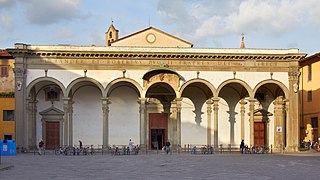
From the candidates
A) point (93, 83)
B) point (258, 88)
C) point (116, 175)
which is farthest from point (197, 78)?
point (116, 175)

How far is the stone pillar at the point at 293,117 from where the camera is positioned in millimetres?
37781

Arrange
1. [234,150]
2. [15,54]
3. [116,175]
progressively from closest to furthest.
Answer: [116,175] → [15,54] → [234,150]

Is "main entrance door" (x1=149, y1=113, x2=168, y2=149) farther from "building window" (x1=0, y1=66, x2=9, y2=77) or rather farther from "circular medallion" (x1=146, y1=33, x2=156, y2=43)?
"building window" (x1=0, y1=66, x2=9, y2=77)

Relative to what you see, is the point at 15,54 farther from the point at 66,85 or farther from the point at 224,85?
the point at 224,85

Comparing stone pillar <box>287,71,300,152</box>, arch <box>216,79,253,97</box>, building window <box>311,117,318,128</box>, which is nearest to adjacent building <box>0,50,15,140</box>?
arch <box>216,79,253,97</box>

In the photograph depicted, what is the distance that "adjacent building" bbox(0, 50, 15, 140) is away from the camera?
43.2 meters

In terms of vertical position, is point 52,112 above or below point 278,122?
above

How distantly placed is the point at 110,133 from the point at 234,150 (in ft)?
31.7

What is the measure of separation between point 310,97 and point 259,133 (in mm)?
7644

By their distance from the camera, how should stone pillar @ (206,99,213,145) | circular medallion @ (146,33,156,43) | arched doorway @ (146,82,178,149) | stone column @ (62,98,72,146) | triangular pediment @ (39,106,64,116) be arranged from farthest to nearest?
circular medallion @ (146,33,156,43) < arched doorway @ (146,82,178,149) < triangular pediment @ (39,106,64,116) < stone pillar @ (206,99,213,145) < stone column @ (62,98,72,146)

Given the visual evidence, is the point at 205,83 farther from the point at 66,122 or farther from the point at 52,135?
the point at 52,135

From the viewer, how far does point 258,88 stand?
38.8m


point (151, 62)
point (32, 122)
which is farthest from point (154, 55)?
point (32, 122)

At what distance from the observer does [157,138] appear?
40.7m
